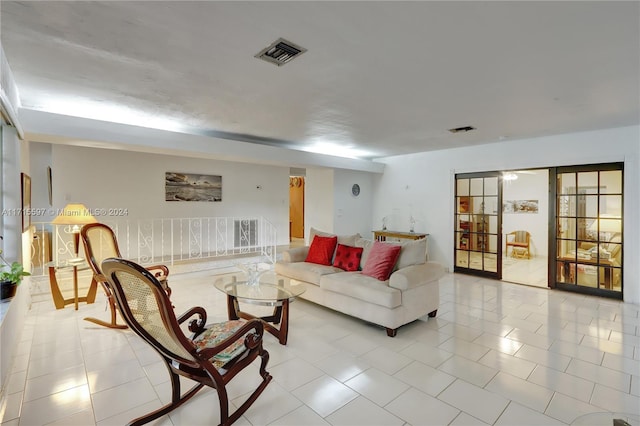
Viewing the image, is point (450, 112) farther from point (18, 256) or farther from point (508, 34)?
point (18, 256)

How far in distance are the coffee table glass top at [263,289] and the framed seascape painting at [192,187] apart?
4.27 metres

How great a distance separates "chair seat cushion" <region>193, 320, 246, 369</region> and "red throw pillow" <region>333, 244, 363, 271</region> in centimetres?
205

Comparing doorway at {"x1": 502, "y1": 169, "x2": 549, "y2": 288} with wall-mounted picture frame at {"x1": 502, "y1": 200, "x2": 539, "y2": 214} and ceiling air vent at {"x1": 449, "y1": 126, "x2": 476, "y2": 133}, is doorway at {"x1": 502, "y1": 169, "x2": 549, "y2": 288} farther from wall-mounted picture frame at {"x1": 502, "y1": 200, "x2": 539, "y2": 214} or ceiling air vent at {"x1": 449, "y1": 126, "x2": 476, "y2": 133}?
ceiling air vent at {"x1": 449, "y1": 126, "x2": 476, "y2": 133}

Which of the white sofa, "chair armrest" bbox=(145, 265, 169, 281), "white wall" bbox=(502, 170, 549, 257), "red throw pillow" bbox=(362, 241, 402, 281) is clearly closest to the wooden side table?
"chair armrest" bbox=(145, 265, 169, 281)

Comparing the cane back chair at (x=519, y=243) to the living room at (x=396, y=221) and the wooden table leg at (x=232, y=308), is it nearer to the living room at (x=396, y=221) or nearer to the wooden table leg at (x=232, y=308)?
the living room at (x=396, y=221)

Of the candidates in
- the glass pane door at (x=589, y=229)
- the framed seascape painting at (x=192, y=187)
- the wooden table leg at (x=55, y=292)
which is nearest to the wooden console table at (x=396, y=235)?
the glass pane door at (x=589, y=229)

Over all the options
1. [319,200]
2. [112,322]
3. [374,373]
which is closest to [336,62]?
[374,373]

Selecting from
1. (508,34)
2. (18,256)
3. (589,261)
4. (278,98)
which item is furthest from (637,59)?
(18,256)

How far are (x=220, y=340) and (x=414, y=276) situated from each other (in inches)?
83.9

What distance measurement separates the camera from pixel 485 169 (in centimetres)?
591

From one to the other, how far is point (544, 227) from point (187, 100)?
8.45 meters

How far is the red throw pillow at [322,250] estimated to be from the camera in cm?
454

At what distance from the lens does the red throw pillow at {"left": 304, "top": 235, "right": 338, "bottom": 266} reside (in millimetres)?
4543

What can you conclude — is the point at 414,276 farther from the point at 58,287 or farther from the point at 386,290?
the point at 58,287
